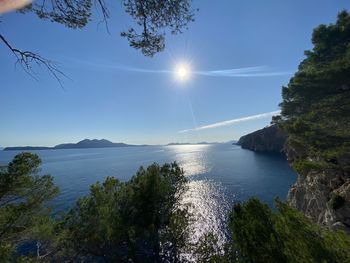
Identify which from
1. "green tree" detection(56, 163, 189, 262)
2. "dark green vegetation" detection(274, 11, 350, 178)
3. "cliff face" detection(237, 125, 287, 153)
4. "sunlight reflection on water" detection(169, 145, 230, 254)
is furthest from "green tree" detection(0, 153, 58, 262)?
"cliff face" detection(237, 125, 287, 153)

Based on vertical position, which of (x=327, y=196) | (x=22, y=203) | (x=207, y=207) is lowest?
(x=207, y=207)

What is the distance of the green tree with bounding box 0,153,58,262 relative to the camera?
37.3ft

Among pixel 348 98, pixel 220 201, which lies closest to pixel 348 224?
pixel 348 98

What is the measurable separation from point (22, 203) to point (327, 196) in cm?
2438

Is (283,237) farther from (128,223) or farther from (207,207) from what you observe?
(207,207)

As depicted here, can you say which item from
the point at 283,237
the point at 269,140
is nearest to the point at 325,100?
the point at 283,237

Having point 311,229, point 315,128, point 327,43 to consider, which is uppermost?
point 327,43

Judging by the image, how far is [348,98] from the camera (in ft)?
48.9

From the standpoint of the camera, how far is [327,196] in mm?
20000

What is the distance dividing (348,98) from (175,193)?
14.3m

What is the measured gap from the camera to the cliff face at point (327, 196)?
16.9 m

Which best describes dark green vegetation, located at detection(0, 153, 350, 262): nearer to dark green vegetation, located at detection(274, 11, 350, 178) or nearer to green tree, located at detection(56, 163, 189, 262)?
green tree, located at detection(56, 163, 189, 262)

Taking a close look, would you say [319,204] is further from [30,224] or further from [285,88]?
[30,224]

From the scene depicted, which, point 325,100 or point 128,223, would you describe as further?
point 325,100
